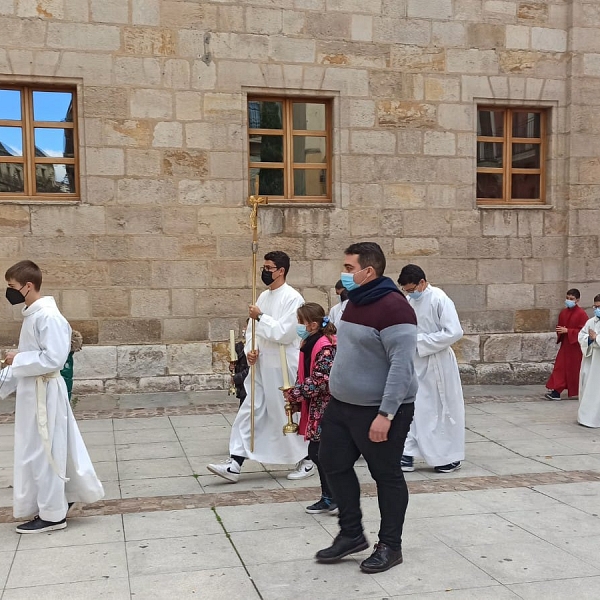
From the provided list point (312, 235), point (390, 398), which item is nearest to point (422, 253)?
point (312, 235)

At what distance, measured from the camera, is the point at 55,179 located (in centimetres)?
976

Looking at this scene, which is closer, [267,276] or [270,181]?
[267,276]

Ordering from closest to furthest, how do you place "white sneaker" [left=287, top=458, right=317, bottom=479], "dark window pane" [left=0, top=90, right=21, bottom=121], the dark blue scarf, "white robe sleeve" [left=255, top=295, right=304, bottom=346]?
the dark blue scarf
"white robe sleeve" [left=255, top=295, right=304, bottom=346]
"white sneaker" [left=287, top=458, right=317, bottom=479]
"dark window pane" [left=0, top=90, right=21, bottom=121]

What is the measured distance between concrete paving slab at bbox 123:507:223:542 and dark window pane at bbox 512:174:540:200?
25.8ft

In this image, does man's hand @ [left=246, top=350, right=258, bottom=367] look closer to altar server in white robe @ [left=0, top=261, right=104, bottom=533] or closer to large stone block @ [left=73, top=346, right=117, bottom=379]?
altar server in white robe @ [left=0, top=261, right=104, bottom=533]

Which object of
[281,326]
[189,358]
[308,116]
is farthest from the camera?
[308,116]

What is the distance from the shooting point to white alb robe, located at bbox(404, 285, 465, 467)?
21.2 feet

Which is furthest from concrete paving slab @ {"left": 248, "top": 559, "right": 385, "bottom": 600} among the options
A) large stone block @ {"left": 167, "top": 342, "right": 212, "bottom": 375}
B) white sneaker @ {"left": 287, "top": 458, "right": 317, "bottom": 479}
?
large stone block @ {"left": 167, "top": 342, "right": 212, "bottom": 375}

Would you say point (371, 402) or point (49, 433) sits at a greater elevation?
point (371, 402)

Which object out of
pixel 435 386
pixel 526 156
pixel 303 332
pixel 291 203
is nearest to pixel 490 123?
pixel 526 156

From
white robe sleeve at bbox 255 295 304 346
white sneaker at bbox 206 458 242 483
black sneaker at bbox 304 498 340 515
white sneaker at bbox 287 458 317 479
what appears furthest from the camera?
white sneaker at bbox 287 458 317 479

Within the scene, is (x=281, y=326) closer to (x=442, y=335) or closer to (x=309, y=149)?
(x=442, y=335)

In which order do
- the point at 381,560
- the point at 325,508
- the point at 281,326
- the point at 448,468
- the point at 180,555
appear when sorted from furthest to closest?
the point at 448,468
the point at 281,326
the point at 325,508
the point at 180,555
the point at 381,560

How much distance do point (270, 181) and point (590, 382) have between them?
4.97 metres
